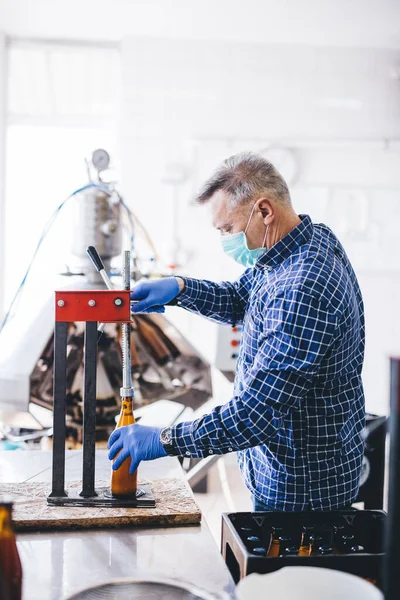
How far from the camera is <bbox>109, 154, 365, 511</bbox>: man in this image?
53.7 inches

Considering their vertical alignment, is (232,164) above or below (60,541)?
above

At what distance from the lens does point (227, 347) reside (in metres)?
3.20

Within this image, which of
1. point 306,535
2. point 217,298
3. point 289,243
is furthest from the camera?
point 217,298

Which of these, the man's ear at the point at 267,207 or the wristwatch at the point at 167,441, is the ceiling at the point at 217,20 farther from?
the wristwatch at the point at 167,441

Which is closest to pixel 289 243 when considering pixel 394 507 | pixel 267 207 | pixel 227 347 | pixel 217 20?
pixel 267 207

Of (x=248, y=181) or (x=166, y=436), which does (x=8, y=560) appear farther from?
(x=248, y=181)

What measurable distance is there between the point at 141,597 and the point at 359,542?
0.52 meters

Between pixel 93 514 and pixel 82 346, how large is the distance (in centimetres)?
118

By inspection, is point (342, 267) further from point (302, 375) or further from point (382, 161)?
point (382, 161)

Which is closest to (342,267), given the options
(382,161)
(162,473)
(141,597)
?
(162,473)

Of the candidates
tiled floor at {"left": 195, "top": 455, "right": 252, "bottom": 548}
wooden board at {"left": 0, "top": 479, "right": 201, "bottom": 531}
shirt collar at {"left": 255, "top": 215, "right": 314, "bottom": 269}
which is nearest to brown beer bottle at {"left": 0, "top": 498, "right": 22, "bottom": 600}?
wooden board at {"left": 0, "top": 479, "right": 201, "bottom": 531}

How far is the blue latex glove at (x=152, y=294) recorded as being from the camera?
6.00ft

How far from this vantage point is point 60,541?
47.6 inches

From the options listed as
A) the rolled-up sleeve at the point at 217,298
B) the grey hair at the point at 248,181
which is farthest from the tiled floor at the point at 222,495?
the grey hair at the point at 248,181
